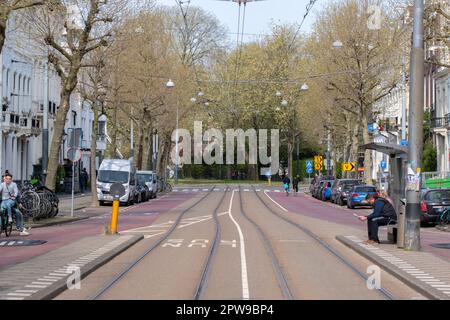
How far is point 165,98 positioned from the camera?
6606cm

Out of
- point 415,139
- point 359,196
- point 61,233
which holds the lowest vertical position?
point 61,233

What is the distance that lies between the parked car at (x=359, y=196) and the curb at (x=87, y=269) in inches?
1064

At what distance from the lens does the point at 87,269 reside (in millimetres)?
15828

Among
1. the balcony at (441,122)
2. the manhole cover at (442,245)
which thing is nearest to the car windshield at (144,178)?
the balcony at (441,122)

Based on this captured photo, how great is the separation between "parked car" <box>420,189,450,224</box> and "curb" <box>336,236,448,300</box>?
39.1ft

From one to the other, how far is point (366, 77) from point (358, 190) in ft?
24.5

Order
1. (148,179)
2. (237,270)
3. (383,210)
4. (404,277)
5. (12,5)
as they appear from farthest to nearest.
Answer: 1. (148,179)
2. (12,5)
3. (383,210)
4. (237,270)
5. (404,277)

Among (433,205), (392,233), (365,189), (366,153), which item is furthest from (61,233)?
(366,153)

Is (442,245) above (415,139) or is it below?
below

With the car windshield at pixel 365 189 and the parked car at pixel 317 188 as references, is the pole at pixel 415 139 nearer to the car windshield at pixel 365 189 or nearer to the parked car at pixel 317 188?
the car windshield at pixel 365 189

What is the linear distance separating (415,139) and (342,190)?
34.8m

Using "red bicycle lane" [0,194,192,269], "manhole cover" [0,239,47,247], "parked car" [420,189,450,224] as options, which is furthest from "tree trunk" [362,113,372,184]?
"manhole cover" [0,239,47,247]

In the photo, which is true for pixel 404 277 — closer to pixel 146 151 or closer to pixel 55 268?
pixel 55 268

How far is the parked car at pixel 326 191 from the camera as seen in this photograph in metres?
60.5
